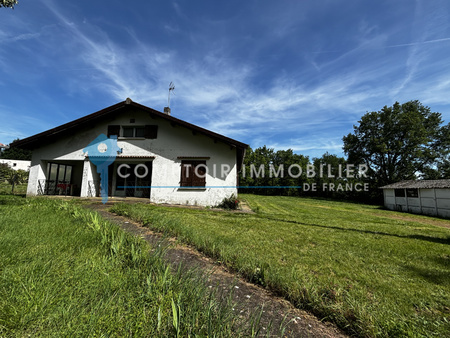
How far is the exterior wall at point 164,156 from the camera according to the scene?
10812 millimetres

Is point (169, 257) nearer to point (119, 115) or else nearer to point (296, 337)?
point (296, 337)

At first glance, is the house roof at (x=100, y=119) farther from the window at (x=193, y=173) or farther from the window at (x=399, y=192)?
the window at (x=399, y=192)

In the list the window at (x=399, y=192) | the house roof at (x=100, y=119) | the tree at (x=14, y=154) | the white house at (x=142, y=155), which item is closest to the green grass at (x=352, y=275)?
the white house at (x=142, y=155)

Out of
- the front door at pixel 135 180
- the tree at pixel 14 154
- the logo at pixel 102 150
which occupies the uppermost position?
the tree at pixel 14 154

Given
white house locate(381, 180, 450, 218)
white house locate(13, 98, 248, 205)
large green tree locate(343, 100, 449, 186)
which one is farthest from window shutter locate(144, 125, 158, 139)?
large green tree locate(343, 100, 449, 186)

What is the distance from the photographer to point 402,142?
29.8 m

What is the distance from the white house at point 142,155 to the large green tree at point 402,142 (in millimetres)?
31178

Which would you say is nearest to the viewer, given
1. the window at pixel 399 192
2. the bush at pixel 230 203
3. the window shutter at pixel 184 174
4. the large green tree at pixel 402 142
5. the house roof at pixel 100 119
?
the bush at pixel 230 203

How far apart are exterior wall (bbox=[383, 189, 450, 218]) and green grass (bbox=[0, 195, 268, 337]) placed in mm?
23629

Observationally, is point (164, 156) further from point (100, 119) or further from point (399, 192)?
point (399, 192)

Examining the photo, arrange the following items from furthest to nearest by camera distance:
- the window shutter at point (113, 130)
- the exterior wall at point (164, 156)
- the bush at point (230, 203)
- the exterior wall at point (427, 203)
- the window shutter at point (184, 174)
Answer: the exterior wall at point (427, 203) < the window shutter at point (113, 130) < the window shutter at point (184, 174) < the exterior wall at point (164, 156) < the bush at point (230, 203)

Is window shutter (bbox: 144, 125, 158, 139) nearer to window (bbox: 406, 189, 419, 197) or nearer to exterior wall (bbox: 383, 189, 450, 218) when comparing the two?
exterior wall (bbox: 383, 189, 450, 218)

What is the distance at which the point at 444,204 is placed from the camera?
16609mm

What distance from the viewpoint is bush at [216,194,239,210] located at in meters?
10.4
